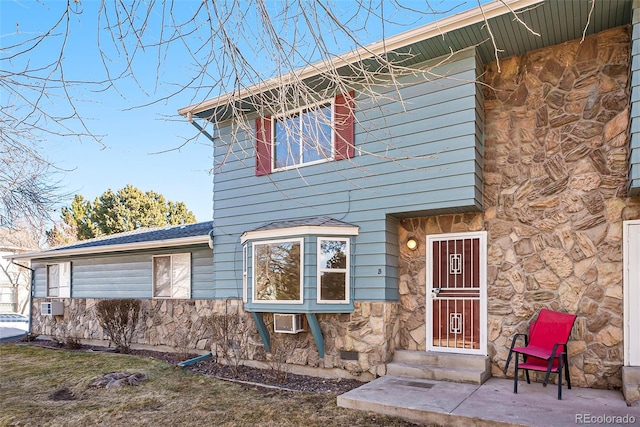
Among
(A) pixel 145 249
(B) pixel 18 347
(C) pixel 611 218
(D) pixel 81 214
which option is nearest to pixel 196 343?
(A) pixel 145 249

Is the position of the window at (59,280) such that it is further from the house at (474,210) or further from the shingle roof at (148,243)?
the house at (474,210)

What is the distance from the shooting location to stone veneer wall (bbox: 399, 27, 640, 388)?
17.3 feet

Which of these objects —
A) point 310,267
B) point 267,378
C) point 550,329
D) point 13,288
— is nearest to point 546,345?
point 550,329

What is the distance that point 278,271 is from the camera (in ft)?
22.3

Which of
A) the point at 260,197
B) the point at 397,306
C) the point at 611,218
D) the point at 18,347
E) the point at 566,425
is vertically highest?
the point at 260,197

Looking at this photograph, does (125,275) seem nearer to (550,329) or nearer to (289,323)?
(289,323)

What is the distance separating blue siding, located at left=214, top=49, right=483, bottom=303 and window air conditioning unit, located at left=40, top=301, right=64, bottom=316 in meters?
7.14

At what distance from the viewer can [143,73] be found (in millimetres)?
3154

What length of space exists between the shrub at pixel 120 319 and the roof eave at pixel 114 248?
1231 mm

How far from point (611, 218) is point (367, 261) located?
10.2 feet

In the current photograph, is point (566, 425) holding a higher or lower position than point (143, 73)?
lower

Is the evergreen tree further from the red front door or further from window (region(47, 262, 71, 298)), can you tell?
the red front door

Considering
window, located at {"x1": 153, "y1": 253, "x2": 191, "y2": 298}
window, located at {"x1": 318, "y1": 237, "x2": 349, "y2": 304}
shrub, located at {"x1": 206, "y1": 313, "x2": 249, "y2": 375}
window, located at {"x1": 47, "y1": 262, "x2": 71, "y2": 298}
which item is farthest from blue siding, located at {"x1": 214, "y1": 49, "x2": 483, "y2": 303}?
window, located at {"x1": 47, "y1": 262, "x2": 71, "y2": 298}

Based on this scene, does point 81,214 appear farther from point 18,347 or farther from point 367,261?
point 367,261
